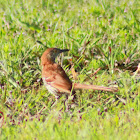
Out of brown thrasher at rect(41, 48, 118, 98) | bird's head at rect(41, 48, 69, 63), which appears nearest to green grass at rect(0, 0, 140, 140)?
brown thrasher at rect(41, 48, 118, 98)

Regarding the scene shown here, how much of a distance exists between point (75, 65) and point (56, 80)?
2.30 ft

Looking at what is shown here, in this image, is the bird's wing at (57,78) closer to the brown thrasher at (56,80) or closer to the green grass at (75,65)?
the brown thrasher at (56,80)

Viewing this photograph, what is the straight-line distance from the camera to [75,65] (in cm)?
466

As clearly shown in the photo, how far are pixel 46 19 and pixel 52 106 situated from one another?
2.66m

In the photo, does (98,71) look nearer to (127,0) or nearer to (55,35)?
(55,35)

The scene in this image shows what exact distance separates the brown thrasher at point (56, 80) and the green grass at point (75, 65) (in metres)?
0.14

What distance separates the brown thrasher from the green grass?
0.46 ft

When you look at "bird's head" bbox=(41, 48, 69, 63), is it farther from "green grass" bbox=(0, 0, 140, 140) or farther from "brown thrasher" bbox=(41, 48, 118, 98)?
"green grass" bbox=(0, 0, 140, 140)

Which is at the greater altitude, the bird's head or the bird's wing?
the bird's head

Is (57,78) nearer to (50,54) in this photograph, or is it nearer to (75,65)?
(50,54)

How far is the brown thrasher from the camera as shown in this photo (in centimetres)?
384

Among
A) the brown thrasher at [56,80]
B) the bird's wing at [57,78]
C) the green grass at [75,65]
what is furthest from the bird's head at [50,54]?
the green grass at [75,65]

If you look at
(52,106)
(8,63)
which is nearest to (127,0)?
(8,63)

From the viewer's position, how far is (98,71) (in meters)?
4.57
